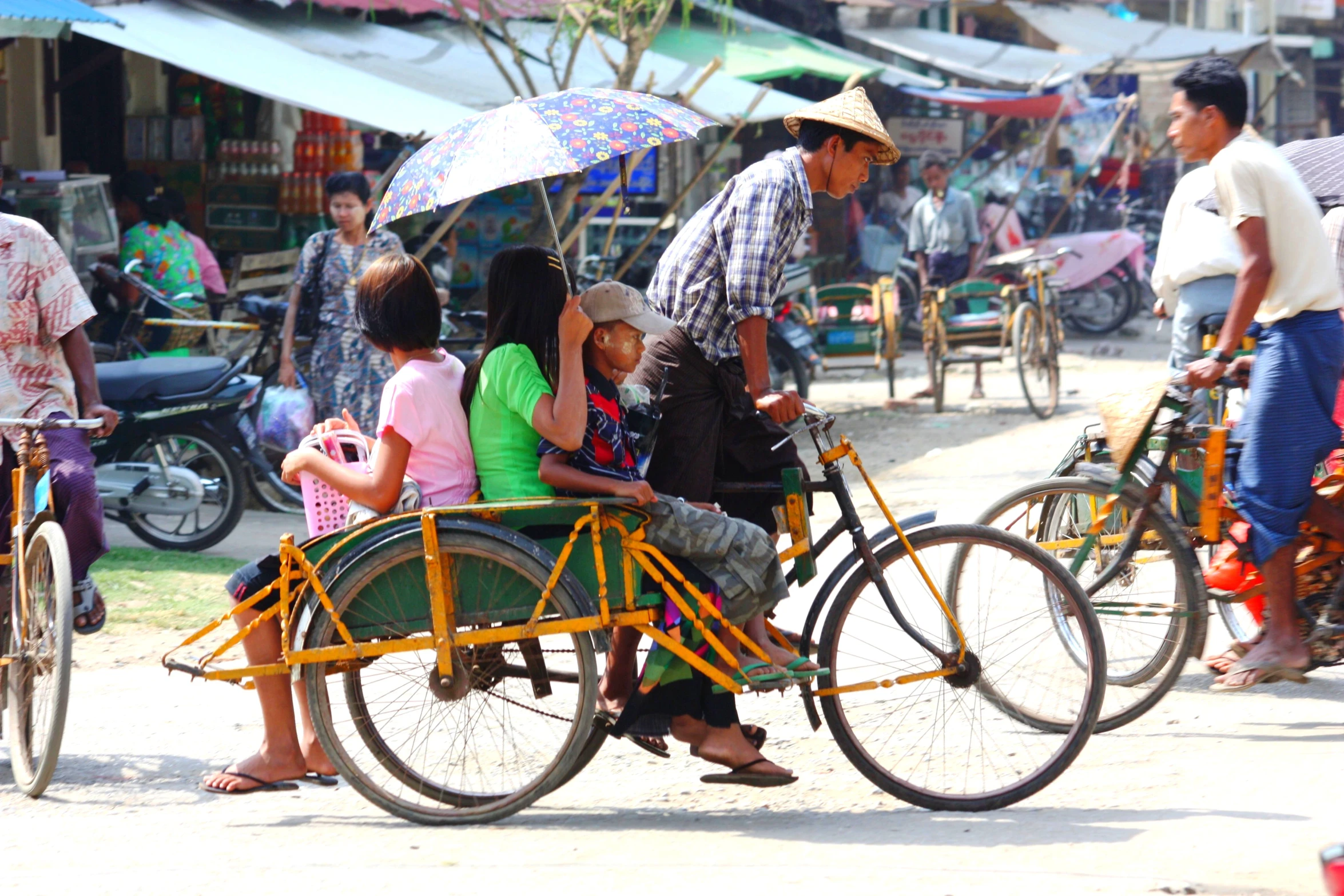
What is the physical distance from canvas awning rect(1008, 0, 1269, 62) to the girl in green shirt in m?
18.4

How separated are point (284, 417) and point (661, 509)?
4703 millimetres

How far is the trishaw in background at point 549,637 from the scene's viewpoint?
3766mm

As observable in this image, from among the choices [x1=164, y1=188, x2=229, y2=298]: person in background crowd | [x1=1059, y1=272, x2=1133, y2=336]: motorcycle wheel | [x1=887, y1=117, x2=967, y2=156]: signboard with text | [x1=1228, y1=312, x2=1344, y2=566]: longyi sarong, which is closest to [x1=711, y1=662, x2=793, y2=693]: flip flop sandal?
[x1=1228, y1=312, x2=1344, y2=566]: longyi sarong

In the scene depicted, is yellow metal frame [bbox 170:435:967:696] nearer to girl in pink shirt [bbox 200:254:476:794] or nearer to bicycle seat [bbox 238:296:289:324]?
→ girl in pink shirt [bbox 200:254:476:794]

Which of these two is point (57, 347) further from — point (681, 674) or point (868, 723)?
point (868, 723)

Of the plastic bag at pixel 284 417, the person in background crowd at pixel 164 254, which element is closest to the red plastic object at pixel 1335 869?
the plastic bag at pixel 284 417

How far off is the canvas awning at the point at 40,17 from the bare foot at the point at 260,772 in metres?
4.72

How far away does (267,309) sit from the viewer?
8.59 metres

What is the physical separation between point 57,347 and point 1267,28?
95.1ft

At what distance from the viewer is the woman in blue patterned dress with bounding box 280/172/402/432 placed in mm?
7699

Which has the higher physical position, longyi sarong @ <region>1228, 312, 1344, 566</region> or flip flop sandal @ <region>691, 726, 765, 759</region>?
longyi sarong @ <region>1228, 312, 1344, 566</region>

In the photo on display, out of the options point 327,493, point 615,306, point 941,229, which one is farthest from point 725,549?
point 941,229

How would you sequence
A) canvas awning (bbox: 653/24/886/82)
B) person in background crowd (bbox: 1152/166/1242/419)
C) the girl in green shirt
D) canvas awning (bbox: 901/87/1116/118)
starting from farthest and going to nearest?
canvas awning (bbox: 901/87/1116/118), canvas awning (bbox: 653/24/886/82), person in background crowd (bbox: 1152/166/1242/419), the girl in green shirt

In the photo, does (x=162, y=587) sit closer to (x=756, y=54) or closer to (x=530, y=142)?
(x=530, y=142)
